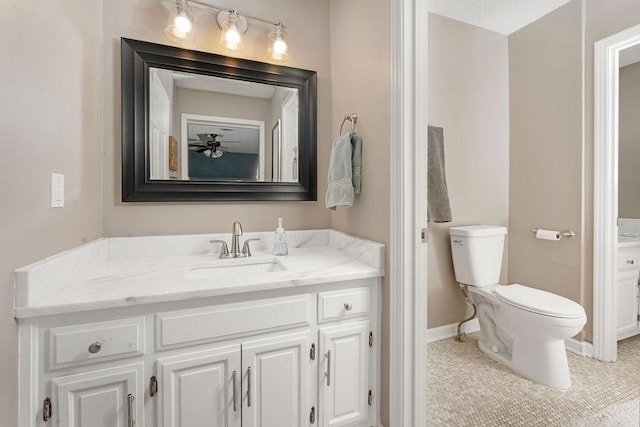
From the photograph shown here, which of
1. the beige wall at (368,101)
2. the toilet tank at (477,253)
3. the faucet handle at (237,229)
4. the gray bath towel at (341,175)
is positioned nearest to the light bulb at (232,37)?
the beige wall at (368,101)

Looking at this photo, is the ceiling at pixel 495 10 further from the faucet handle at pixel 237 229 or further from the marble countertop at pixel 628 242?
the faucet handle at pixel 237 229

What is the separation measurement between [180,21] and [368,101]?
1043 millimetres

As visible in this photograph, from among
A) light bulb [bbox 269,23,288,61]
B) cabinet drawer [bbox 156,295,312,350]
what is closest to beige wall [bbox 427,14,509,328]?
light bulb [bbox 269,23,288,61]

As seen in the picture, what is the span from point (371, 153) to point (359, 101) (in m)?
0.31

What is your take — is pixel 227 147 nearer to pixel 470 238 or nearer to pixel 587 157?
pixel 470 238

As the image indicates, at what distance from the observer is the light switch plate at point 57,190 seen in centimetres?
96

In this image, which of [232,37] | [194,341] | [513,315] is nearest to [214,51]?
[232,37]

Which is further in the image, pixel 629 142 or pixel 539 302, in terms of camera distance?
pixel 629 142

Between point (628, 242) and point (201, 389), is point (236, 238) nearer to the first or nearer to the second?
point (201, 389)

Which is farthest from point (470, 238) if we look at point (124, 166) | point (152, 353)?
point (124, 166)

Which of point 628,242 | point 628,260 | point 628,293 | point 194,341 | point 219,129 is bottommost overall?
point 628,293

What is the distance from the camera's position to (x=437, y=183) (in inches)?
76.7

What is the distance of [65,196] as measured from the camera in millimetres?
1053

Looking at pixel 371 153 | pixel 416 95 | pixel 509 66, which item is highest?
pixel 509 66
